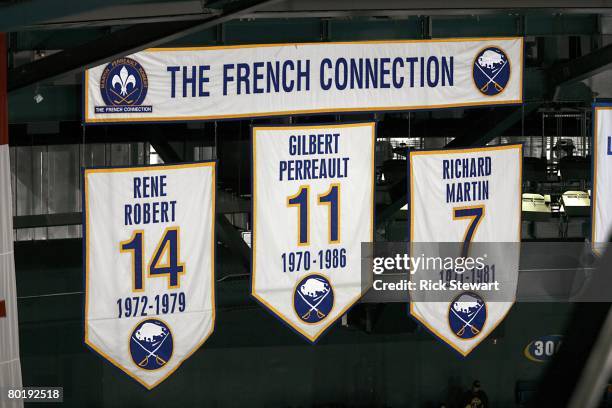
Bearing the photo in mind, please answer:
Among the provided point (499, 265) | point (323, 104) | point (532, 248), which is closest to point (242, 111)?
point (323, 104)

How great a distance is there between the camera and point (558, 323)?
2183cm

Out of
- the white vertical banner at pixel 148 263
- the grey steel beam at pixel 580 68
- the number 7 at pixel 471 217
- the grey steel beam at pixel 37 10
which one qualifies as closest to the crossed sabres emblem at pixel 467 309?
the number 7 at pixel 471 217

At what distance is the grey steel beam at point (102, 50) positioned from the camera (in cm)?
1289

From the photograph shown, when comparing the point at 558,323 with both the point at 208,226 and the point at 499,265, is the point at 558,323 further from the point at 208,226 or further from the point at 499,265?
the point at 208,226

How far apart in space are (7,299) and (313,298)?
427 cm

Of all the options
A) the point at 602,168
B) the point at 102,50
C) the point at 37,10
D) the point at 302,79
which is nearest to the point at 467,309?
the point at 602,168

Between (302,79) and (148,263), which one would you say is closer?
(148,263)

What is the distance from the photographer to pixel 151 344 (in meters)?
14.9

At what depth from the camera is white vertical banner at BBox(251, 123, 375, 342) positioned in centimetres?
1437

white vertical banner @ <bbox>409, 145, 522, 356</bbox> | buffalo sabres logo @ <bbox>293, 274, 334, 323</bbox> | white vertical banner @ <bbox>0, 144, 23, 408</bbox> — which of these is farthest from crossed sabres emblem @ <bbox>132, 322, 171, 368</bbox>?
white vertical banner @ <bbox>409, 145, 522, 356</bbox>

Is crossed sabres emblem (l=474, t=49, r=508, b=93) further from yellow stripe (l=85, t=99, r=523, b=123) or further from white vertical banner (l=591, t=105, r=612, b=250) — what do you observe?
white vertical banner (l=591, t=105, r=612, b=250)

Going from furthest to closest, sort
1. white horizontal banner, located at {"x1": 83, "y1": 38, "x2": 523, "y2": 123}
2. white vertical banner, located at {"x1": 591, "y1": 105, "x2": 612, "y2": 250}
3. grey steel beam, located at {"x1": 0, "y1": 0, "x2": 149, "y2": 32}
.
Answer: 1. white vertical banner, located at {"x1": 591, "y1": 105, "x2": 612, "y2": 250}
2. white horizontal banner, located at {"x1": 83, "y1": 38, "x2": 523, "y2": 123}
3. grey steel beam, located at {"x1": 0, "y1": 0, "x2": 149, "y2": 32}

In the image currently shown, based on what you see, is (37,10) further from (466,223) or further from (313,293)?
(466,223)

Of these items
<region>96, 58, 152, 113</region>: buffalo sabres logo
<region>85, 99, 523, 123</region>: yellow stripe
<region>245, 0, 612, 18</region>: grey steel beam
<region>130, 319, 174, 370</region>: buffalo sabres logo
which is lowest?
<region>130, 319, 174, 370</region>: buffalo sabres logo
